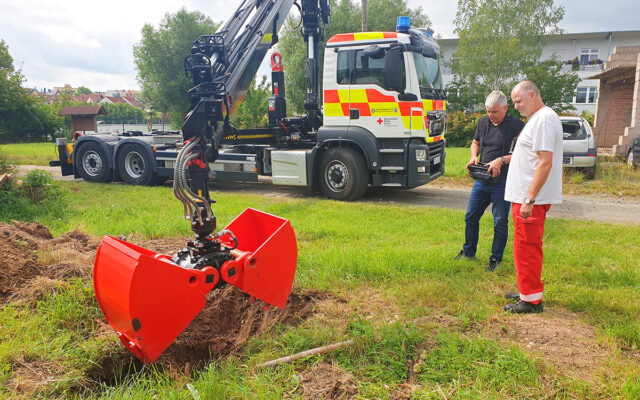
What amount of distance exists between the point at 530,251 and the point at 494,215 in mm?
1231

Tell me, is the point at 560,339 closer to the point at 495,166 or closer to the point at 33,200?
the point at 495,166

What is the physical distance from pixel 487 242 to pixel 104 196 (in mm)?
7384

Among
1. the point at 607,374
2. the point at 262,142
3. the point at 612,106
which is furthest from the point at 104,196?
the point at 612,106

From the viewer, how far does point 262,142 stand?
33.4 feet

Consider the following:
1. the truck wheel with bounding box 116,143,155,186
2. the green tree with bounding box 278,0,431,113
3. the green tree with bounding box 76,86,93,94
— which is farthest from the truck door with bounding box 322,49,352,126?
the green tree with bounding box 76,86,93,94

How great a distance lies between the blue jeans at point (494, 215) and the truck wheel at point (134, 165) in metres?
8.11

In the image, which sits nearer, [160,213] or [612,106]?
[160,213]

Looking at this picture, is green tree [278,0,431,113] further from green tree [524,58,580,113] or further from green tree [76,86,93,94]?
green tree [76,86,93,94]

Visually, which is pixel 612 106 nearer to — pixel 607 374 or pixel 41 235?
pixel 607 374

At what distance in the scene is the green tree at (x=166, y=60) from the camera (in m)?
36.3

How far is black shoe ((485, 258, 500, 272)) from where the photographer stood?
462 centimetres

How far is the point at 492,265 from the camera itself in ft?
15.3

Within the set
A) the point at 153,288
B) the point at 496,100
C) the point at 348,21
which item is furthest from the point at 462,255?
the point at 348,21

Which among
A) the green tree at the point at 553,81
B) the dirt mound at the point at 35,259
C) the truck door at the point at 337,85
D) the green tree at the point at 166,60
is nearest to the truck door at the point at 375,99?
the truck door at the point at 337,85
